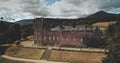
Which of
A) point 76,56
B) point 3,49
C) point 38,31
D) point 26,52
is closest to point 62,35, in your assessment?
point 38,31

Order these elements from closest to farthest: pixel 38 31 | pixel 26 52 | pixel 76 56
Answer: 1. pixel 76 56
2. pixel 26 52
3. pixel 38 31

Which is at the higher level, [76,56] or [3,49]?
[76,56]

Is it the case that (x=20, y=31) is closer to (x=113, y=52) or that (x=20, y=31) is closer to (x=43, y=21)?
(x=43, y=21)

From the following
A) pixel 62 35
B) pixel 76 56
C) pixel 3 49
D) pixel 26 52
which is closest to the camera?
pixel 76 56

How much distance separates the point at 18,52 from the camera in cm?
8862

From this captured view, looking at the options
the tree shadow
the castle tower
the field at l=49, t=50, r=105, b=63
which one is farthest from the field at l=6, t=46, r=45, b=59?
the castle tower

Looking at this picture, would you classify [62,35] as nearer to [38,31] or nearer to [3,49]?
[38,31]

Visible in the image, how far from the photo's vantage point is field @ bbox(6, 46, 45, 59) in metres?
83.2

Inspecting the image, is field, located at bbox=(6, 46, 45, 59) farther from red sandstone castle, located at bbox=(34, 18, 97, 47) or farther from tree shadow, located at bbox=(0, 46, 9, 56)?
red sandstone castle, located at bbox=(34, 18, 97, 47)

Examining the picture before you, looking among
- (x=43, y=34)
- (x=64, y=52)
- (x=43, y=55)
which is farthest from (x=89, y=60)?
(x=43, y=34)

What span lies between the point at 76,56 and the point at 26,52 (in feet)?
58.3

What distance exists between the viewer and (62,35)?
304 feet

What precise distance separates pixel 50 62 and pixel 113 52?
24.0 metres

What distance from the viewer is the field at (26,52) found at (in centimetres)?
8325
